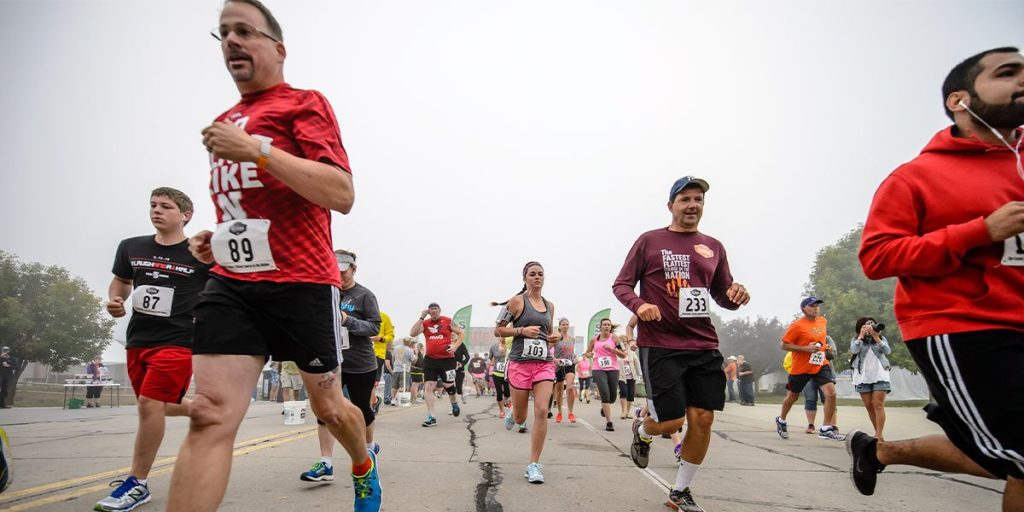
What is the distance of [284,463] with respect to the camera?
5.09 m

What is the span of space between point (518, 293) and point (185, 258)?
133 inches

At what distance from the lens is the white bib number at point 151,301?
12.9 feet

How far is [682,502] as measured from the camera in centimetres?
364

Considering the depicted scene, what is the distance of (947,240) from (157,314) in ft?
14.7

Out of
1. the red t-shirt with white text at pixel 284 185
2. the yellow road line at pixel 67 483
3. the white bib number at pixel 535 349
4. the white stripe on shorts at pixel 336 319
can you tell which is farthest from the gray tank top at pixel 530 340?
the red t-shirt with white text at pixel 284 185

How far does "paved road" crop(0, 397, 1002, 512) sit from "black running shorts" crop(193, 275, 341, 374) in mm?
1612

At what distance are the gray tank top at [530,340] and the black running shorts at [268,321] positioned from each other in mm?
3326

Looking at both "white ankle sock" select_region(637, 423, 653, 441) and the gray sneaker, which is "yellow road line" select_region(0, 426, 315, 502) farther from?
"white ankle sock" select_region(637, 423, 653, 441)

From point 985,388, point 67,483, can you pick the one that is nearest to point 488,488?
point 67,483

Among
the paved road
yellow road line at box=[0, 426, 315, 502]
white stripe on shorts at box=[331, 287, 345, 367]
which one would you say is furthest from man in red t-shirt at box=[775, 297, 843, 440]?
white stripe on shorts at box=[331, 287, 345, 367]

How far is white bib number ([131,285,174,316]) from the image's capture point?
3.92m

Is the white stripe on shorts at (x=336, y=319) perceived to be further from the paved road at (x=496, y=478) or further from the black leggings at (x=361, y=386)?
the black leggings at (x=361, y=386)

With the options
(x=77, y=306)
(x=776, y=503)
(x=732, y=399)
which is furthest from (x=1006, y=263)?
(x=77, y=306)

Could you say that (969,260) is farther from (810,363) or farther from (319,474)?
(810,363)
